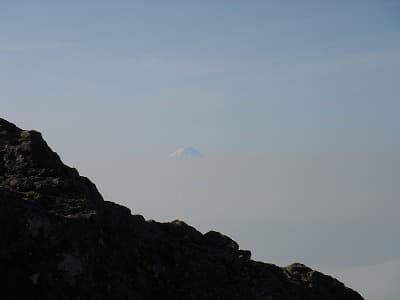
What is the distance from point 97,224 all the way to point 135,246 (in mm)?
1832

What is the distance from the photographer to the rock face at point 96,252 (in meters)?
17.1

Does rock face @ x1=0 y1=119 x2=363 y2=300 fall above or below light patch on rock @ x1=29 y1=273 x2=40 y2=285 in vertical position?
above

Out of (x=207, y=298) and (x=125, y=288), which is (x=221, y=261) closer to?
(x=207, y=298)

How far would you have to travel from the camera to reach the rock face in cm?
1712

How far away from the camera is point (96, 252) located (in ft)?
60.0

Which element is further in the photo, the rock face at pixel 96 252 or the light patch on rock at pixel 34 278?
the rock face at pixel 96 252

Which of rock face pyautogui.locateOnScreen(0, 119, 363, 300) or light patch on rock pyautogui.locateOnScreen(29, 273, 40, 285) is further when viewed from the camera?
rock face pyautogui.locateOnScreen(0, 119, 363, 300)

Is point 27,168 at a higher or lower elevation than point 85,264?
higher

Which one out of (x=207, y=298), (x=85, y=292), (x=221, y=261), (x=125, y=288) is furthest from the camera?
(x=221, y=261)

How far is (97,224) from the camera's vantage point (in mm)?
18766

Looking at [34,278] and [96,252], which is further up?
[96,252]

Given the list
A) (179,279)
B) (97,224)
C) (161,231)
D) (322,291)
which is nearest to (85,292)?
(97,224)

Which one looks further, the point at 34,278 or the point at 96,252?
the point at 96,252

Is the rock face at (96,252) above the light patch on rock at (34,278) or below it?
above
